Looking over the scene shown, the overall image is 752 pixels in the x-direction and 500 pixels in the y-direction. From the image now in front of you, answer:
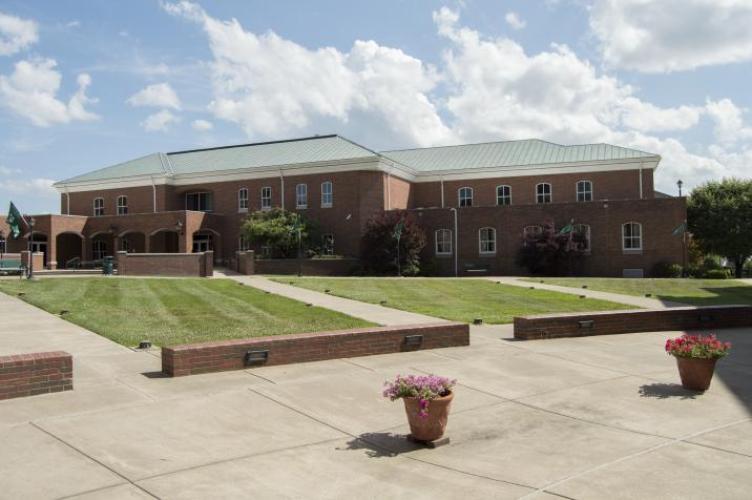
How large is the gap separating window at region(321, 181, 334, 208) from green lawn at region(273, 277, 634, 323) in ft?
47.8

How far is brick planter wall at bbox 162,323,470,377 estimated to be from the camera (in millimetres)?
9594

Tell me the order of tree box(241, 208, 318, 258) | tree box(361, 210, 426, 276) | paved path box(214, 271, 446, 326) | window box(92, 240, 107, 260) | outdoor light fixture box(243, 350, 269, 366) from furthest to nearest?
window box(92, 240, 107, 260) < tree box(241, 208, 318, 258) < tree box(361, 210, 426, 276) < paved path box(214, 271, 446, 326) < outdoor light fixture box(243, 350, 269, 366)

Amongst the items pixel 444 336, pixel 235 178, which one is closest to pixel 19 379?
pixel 444 336

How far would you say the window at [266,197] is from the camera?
156 feet

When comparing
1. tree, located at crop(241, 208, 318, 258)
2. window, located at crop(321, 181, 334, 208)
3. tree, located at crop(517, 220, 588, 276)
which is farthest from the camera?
window, located at crop(321, 181, 334, 208)

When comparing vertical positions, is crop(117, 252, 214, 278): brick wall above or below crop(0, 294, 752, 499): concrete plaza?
above

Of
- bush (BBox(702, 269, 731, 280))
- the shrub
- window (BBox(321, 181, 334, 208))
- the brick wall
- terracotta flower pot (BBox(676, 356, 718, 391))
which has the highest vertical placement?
window (BBox(321, 181, 334, 208))

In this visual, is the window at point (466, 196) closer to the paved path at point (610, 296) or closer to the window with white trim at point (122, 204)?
the paved path at point (610, 296)

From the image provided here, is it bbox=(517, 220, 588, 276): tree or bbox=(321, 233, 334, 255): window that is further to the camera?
bbox=(321, 233, 334, 255): window

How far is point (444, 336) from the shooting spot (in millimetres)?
12594

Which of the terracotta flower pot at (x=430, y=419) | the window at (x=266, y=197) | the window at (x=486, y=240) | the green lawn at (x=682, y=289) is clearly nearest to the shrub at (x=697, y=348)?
the terracotta flower pot at (x=430, y=419)

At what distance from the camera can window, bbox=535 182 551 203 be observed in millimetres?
46406

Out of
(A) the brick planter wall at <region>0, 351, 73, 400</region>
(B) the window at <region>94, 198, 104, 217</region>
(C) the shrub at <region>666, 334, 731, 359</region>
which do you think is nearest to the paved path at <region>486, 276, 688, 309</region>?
(C) the shrub at <region>666, 334, 731, 359</region>

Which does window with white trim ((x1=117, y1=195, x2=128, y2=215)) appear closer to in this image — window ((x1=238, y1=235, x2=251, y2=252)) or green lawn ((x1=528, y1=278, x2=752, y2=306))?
window ((x1=238, y1=235, x2=251, y2=252))
